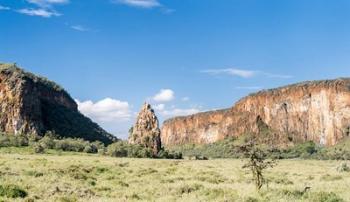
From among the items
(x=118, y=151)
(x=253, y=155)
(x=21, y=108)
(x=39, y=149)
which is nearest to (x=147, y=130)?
(x=118, y=151)

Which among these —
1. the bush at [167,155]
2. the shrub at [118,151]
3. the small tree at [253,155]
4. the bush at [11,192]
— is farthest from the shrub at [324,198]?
the bush at [167,155]

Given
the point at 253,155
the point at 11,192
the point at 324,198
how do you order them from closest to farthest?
the point at 11,192 < the point at 324,198 < the point at 253,155

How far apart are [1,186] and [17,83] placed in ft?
514

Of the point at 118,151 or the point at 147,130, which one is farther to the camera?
the point at 147,130

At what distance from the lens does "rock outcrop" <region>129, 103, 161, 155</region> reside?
142 meters

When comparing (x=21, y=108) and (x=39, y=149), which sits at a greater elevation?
(x=21, y=108)

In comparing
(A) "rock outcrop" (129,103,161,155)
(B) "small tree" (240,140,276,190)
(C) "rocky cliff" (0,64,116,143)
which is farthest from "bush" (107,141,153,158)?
(B) "small tree" (240,140,276,190)

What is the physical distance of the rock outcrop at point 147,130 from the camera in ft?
467

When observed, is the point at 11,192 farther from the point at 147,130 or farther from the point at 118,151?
the point at 147,130

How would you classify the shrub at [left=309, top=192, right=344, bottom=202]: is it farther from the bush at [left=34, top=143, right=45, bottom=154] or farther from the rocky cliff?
the rocky cliff

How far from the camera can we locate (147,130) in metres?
150

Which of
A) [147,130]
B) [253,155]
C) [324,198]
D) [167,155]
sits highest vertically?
[147,130]

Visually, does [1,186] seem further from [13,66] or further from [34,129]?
[13,66]

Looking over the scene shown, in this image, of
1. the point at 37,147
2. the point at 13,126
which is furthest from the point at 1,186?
the point at 13,126
